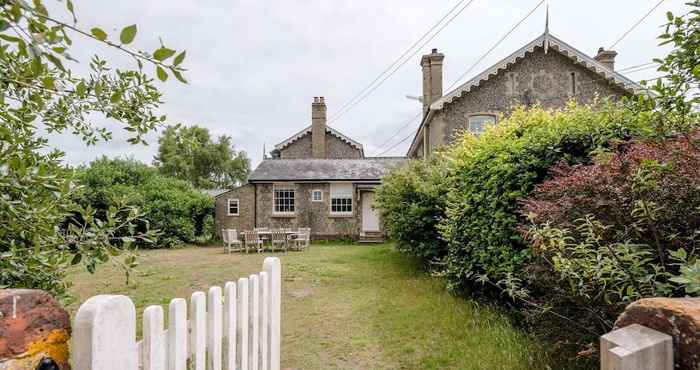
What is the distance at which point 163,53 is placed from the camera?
1104 mm

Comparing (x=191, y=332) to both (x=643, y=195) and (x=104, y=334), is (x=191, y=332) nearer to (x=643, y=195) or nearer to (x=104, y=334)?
(x=104, y=334)

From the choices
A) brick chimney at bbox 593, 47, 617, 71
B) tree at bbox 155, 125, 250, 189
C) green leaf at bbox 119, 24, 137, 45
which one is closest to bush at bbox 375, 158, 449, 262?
green leaf at bbox 119, 24, 137, 45

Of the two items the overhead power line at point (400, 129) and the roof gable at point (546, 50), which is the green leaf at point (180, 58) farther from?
the overhead power line at point (400, 129)

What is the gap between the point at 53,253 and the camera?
1767mm

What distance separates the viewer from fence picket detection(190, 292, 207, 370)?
1640 mm

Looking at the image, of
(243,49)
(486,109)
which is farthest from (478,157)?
(486,109)


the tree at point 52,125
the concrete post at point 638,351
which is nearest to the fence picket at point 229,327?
the tree at point 52,125

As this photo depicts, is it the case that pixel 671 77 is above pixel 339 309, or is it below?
above

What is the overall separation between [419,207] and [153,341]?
289 inches

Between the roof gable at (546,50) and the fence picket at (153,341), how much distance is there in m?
15.9

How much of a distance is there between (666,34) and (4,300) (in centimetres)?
357

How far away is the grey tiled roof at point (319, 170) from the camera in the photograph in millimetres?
18938

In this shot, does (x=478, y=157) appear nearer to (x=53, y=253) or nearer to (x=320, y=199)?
(x=53, y=253)

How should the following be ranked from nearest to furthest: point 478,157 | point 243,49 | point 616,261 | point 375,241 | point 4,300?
point 4,300, point 616,261, point 478,157, point 243,49, point 375,241
